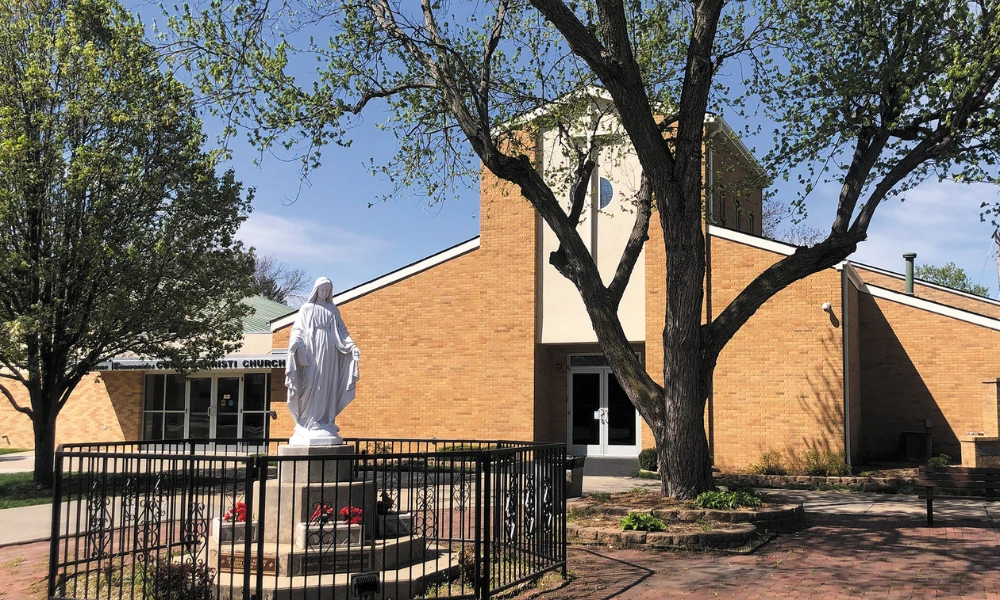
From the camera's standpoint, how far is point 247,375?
25219 mm

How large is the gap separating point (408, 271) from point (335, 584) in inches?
602

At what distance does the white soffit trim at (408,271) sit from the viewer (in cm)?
2141

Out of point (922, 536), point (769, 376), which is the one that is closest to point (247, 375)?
point (769, 376)

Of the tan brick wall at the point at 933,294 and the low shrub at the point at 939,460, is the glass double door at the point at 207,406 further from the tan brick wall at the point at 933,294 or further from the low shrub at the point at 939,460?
the tan brick wall at the point at 933,294

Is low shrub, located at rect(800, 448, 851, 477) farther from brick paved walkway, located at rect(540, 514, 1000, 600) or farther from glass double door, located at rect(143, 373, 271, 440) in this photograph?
glass double door, located at rect(143, 373, 271, 440)

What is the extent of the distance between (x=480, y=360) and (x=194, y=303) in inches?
280

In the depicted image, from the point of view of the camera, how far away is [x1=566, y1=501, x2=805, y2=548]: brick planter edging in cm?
991

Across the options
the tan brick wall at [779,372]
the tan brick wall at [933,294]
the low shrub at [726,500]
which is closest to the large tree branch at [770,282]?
the low shrub at [726,500]

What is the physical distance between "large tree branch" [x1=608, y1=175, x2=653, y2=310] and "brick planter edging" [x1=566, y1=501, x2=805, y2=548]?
10.7ft

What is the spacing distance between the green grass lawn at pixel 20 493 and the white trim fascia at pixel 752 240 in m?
14.4

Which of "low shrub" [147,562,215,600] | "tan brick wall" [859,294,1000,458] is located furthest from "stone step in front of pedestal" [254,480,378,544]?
"tan brick wall" [859,294,1000,458]

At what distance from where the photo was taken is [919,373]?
66.3 feet

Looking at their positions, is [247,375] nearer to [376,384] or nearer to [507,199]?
[376,384]

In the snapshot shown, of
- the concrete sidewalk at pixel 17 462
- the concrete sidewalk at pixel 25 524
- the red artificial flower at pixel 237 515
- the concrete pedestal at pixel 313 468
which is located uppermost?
the concrete pedestal at pixel 313 468
